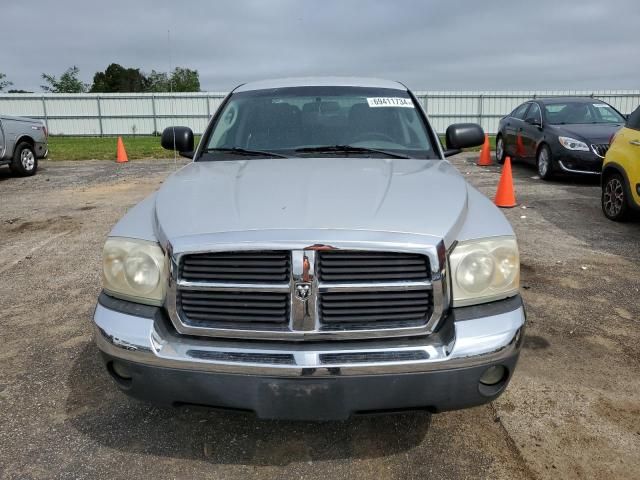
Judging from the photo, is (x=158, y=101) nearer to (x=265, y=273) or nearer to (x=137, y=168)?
(x=137, y=168)

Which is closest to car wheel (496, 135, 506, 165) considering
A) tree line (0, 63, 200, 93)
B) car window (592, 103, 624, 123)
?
car window (592, 103, 624, 123)

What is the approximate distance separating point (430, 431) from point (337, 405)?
2.63 feet

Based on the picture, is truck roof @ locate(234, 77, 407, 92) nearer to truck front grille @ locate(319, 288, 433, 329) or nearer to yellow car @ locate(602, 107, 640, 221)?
truck front grille @ locate(319, 288, 433, 329)

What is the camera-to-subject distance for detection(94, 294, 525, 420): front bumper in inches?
78.0

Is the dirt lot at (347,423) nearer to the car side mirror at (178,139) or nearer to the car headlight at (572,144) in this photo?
the car side mirror at (178,139)

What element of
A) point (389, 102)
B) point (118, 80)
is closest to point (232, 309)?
point (389, 102)

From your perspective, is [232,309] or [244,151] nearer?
[232,309]

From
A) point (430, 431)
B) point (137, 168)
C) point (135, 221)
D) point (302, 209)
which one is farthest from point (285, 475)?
point (137, 168)

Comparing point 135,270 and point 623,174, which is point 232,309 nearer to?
point 135,270

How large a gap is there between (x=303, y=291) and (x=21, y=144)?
11526 mm

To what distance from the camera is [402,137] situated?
3508 millimetres

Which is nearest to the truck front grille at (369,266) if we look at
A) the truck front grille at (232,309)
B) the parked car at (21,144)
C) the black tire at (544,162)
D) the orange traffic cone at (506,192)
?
the truck front grille at (232,309)

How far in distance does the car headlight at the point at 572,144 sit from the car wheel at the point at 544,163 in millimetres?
429

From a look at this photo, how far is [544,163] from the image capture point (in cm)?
1003
